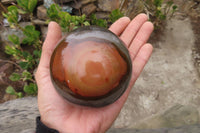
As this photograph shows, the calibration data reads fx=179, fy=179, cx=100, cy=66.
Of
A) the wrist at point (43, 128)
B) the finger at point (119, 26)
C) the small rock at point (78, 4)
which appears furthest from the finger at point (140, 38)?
the wrist at point (43, 128)

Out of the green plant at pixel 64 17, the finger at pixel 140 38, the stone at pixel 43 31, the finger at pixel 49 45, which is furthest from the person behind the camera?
the stone at pixel 43 31

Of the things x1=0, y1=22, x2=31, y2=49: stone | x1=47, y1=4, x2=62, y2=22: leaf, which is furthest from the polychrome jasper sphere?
x1=0, y1=22, x2=31, y2=49: stone

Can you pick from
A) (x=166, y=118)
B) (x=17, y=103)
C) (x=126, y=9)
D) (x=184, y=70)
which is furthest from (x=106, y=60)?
(x=184, y=70)

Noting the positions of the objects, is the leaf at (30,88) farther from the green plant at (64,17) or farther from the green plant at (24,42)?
the green plant at (64,17)

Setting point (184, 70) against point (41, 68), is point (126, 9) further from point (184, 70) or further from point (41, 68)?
point (41, 68)

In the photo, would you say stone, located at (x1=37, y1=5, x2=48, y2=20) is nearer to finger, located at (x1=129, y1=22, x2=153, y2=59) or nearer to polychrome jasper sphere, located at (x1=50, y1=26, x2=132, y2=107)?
finger, located at (x1=129, y1=22, x2=153, y2=59)
